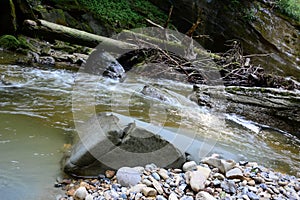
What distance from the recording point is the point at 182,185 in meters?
2.34

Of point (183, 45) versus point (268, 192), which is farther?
point (183, 45)

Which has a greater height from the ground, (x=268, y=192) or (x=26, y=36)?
(x=268, y=192)

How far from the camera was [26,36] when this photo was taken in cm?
819

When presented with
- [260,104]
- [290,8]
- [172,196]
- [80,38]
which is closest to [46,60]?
[80,38]

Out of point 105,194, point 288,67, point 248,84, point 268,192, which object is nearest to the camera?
point 105,194

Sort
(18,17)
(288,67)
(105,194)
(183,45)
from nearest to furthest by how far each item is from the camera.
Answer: (105,194) < (18,17) < (183,45) < (288,67)

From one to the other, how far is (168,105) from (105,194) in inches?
122

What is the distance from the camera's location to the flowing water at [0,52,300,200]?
2363mm

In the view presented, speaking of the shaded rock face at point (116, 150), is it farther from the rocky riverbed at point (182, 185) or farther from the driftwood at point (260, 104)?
the driftwood at point (260, 104)

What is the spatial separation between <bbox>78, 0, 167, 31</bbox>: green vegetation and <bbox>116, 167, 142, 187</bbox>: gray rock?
9441 mm

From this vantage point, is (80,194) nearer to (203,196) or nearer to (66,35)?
(203,196)

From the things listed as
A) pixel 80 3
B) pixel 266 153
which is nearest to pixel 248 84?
pixel 266 153

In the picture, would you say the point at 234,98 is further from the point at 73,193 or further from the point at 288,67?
the point at 288,67

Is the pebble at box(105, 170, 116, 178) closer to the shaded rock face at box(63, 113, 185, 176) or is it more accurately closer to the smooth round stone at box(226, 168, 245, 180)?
the shaded rock face at box(63, 113, 185, 176)
